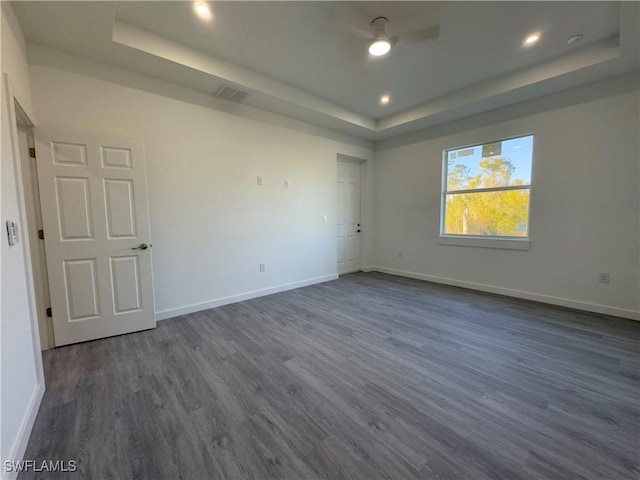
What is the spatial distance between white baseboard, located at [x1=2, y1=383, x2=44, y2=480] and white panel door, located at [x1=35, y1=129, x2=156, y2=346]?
94 centimetres

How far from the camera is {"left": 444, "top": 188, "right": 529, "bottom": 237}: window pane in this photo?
386cm

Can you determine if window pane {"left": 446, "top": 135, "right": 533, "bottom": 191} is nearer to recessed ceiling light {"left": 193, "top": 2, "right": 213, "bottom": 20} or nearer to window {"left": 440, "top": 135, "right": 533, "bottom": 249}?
window {"left": 440, "top": 135, "right": 533, "bottom": 249}

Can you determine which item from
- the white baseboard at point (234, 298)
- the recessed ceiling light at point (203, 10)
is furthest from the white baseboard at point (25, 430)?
the recessed ceiling light at point (203, 10)

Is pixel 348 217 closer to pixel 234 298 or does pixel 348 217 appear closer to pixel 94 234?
pixel 234 298

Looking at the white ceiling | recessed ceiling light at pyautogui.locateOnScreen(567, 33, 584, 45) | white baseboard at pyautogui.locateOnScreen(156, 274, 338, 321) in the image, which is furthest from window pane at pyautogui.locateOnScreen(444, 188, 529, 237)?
white baseboard at pyautogui.locateOnScreen(156, 274, 338, 321)

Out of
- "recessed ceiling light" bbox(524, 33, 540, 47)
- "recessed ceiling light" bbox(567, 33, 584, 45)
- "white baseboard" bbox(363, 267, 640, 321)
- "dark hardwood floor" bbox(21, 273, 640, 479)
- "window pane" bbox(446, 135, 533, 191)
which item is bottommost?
"dark hardwood floor" bbox(21, 273, 640, 479)

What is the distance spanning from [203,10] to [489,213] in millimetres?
4474

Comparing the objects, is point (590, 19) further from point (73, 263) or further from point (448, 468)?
point (73, 263)

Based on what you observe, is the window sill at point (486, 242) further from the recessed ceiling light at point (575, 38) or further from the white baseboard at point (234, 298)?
the recessed ceiling light at point (575, 38)

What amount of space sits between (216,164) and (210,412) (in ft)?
9.45

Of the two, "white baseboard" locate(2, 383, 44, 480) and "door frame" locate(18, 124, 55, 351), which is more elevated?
"door frame" locate(18, 124, 55, 351)

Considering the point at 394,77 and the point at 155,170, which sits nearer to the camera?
the point at 155,170

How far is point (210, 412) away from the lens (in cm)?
168

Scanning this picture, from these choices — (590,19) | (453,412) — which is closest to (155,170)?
(453,412)
